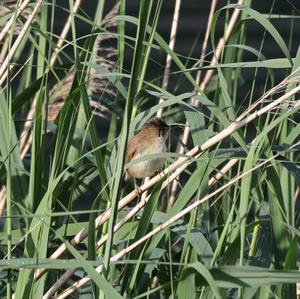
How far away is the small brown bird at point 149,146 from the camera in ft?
11.3

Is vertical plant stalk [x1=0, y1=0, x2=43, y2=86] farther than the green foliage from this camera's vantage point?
Yes

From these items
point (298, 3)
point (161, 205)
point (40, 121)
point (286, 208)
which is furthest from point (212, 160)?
point (298, 3)

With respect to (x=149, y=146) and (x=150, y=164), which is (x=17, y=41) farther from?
(x=149, y=146)

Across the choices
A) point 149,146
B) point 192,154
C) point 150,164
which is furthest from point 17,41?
Answer: point 149,146

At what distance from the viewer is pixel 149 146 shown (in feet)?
12.1

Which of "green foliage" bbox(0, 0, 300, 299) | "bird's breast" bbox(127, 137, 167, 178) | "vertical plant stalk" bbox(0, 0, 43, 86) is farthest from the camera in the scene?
"bird's breast" bbox(127, 137, 167, 178)

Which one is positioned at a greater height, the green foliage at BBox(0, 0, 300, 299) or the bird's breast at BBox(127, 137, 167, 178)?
the green foliage at BBox(0, 0, 300, 299)

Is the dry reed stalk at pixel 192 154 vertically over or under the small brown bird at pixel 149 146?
over

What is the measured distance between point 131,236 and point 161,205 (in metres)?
0.56

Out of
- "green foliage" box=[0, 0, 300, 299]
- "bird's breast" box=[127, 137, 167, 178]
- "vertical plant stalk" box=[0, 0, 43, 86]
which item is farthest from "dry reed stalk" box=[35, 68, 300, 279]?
"bird's breast" box=[127, 137, 167, 178]

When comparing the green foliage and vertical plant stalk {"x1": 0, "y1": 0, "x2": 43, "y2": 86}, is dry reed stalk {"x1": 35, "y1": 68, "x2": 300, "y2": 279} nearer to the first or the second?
the green foliage

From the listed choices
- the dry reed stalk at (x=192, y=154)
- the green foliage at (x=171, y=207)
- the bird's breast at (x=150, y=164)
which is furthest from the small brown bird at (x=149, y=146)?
the dry reed stalk at (x=192, y=154)

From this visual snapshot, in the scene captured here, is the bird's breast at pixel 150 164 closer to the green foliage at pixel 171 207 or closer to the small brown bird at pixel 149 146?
the small brown bird at pixel 149 146

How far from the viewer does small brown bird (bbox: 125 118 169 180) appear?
3.45 metres
